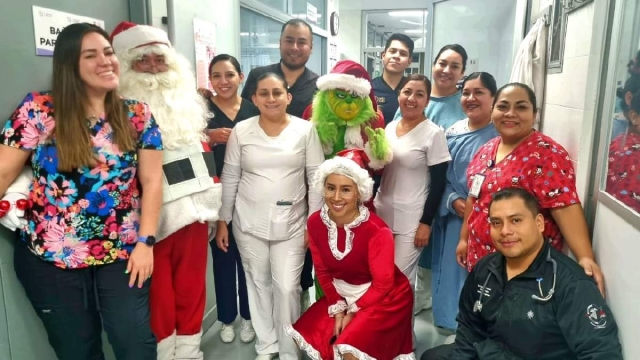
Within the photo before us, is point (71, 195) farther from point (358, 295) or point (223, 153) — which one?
point (358, 295)

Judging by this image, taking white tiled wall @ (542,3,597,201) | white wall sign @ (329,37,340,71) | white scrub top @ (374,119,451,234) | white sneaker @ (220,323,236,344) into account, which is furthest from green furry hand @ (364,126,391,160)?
white wall sign @ (329,37,340,71)

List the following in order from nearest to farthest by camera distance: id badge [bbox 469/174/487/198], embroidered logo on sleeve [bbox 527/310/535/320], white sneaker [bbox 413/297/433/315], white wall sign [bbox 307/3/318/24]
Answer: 1. embroidered logo on sleeve [bbox 527/310/535/320]
2. id badge [bbox 469/174/487/198]
3. white sneaker [bbox 413/297/433/315]
4. white wall sign [bbox 307/3/318/24]

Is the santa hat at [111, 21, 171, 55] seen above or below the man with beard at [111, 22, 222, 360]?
above

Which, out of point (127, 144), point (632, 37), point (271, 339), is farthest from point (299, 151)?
point (632, 37)

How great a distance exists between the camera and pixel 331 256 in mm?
2004

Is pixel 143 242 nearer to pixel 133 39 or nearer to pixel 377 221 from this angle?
pixel 133 39

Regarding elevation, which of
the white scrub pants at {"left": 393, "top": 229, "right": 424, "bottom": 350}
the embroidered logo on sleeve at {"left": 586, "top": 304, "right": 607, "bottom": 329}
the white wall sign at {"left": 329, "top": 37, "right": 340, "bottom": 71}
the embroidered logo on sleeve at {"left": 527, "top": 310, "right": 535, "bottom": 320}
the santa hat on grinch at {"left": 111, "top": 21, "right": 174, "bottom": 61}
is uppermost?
the white wall sign at {"left": 329, "top": 37, "right": 340, "bottom": 71}

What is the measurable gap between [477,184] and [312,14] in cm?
425

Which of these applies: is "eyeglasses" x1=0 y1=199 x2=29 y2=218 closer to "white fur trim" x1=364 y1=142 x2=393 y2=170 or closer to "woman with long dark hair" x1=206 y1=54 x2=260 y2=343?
"woman with long dark hair" x1=206 y1=54 x2=260 y2=343

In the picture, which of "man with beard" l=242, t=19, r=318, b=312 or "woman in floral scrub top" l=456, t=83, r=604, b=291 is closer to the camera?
"woman in floral scrub top" l=456, t=83, r=604, b=291

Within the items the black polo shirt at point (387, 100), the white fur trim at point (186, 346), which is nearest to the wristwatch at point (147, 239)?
the white fur trim at point (186, 346)

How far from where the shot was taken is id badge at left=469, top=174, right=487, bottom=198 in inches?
68.8

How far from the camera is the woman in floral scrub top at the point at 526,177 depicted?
4.96 ft

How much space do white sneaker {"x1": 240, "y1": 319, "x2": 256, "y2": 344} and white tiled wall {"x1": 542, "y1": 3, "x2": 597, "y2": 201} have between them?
1.81 m
